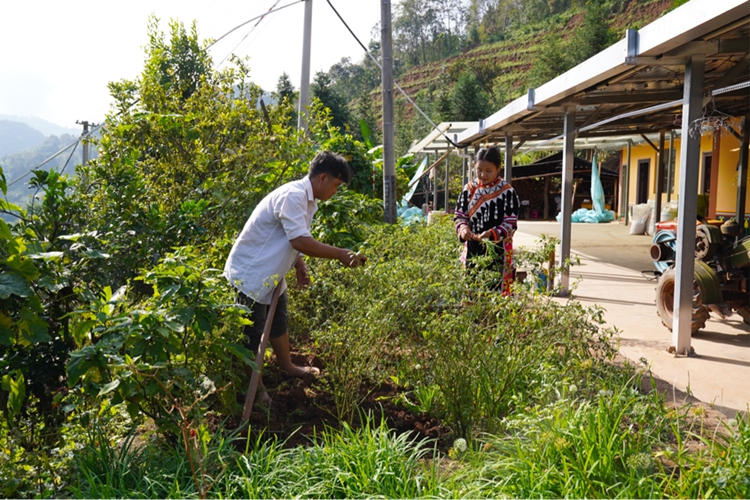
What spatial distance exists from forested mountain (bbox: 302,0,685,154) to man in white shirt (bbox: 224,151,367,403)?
3125cm

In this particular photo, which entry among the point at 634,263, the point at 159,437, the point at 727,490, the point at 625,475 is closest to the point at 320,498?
the point at 159,437

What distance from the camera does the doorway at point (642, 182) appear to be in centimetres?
2072

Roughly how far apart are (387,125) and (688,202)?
3980 mm

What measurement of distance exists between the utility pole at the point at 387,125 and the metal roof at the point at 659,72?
76.3 inches

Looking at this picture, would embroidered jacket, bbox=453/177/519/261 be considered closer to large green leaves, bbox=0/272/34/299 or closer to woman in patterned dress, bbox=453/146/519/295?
woman in patterned dress, bbox=453/146/519/295

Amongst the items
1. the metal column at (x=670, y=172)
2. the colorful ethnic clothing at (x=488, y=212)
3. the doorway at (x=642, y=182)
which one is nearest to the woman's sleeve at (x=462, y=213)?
the colorful ethnic clothing at (x=488, y=212)

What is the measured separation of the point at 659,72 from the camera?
6816 mm

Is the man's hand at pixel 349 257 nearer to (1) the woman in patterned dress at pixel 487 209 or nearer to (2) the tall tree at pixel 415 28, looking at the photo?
(1) the woman in patterned dress at pixel 487 209

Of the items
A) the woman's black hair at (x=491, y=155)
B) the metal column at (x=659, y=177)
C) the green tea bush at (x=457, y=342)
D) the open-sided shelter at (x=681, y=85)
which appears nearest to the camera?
the green tea bush at (x=457, y=342)

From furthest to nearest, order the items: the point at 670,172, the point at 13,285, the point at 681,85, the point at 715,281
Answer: the point at 670,172 → the point at 681,85 → the point at 715,281 → the point at 13,285

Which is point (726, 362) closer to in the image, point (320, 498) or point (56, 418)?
point (320, 498)

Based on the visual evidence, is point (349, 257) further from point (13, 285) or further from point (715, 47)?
point (715, 47)

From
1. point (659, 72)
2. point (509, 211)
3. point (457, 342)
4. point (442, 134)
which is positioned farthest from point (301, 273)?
point (442, 134)

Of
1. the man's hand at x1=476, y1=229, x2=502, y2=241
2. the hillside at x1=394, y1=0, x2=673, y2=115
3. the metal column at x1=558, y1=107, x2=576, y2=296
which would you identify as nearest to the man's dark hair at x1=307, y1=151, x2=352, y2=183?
the man's hand at x1=476, y1=229, x2=502, y2=241
